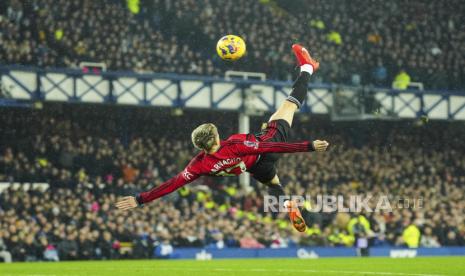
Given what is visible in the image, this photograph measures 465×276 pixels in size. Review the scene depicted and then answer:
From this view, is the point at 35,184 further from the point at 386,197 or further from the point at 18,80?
the point at 386,197

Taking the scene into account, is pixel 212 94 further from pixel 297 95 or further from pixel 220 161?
pixel 220 161

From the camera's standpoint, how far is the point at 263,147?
12.1 metres

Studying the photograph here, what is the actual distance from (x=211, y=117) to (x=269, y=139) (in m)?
20.5

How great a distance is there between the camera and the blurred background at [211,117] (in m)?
25.4

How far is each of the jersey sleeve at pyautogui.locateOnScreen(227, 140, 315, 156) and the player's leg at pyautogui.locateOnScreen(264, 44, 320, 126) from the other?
144 centimetres

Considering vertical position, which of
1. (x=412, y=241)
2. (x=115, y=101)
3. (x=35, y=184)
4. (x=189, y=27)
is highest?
(x=189, y=27)

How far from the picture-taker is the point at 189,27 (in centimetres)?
3120

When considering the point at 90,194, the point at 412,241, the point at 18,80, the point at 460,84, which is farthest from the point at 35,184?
the point at 460,84

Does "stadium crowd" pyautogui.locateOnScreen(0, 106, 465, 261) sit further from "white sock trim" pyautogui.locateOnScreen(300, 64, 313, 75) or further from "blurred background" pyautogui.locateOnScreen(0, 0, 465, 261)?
"white sock trim" pyautogui.locateOnScreen(300, 64, 313, 75)

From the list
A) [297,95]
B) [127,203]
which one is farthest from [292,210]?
A: [127,203]

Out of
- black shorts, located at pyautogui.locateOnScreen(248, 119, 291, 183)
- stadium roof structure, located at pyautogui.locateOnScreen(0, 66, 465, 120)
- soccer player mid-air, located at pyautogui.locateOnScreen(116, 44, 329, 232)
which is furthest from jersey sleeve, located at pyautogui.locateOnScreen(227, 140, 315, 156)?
stadium roof structure, located at pyautogui.locateOnScreen(0, 66, 465, 120)

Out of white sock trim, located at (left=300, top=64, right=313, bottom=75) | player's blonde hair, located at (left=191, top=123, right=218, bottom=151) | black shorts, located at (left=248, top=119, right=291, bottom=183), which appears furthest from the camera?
white sock trim, located at (left=300, top=64, right=313, bottom=75)

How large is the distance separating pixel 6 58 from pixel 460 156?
18.6 m

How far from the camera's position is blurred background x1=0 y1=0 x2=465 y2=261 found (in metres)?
25.4
